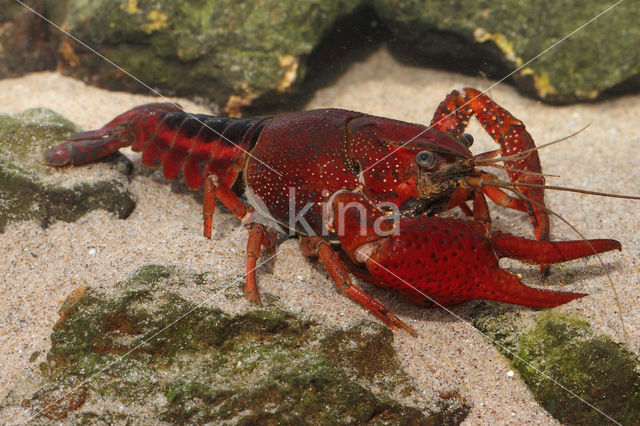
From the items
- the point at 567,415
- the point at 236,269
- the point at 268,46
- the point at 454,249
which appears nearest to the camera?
the point at 567,415

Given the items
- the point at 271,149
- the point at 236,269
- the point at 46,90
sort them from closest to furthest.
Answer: the point at 236,269 → the point at 271,149 → the point at 46,90

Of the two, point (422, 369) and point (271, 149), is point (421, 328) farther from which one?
point (271, 149)

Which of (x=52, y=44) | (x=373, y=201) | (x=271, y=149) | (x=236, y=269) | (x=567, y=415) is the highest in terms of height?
(x=52, y=44)

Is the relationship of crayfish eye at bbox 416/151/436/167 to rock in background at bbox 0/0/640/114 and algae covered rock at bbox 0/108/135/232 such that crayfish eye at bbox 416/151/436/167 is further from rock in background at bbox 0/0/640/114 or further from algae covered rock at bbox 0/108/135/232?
rock in background at bbox 0/0/640/114

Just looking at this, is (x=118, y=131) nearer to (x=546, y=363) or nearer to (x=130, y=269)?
(x=130, y=269)

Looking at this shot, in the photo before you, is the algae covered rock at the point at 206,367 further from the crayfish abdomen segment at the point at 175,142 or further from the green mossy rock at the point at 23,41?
the green mossy rock at the point at 23,41

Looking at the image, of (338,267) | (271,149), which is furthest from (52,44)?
(338,267)

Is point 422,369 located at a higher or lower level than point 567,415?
higher

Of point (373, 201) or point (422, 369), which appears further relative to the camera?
point (373, 201)

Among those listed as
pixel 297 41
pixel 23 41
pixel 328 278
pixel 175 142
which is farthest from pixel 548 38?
pixel 23 41
